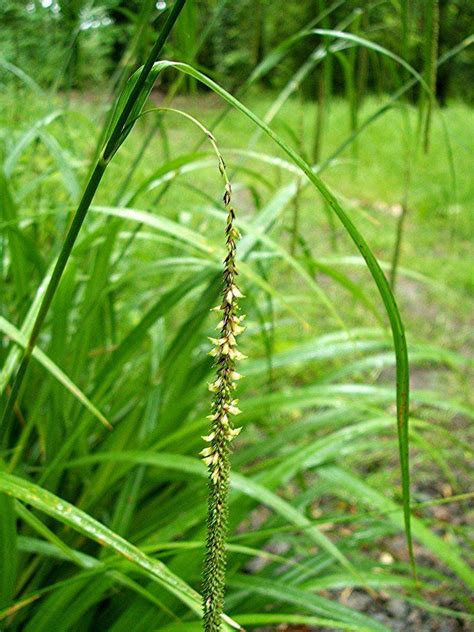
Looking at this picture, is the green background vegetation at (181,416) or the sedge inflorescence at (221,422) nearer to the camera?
the sedge inflorescence at (221,422)

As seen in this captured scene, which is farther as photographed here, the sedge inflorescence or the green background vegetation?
the green background vegetation

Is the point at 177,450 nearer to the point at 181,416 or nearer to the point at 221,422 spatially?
the point at 181,416

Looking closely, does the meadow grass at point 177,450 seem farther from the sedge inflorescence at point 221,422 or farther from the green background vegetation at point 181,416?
the sedge inflorescence at point 221,422

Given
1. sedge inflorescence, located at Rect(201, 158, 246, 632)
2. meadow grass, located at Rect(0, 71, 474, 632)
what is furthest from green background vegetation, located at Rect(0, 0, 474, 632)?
sedge inflorescence, located at Rect(201, 158, 246, 632)

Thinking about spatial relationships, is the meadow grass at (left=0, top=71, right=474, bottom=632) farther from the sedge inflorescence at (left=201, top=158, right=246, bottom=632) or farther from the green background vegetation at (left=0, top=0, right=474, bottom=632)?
the sedge inflorescence at (left=201, top=158, right=246, bottom=632)

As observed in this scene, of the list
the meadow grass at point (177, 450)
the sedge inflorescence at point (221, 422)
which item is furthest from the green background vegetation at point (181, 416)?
the sedge inflorescence at point (221, 422)

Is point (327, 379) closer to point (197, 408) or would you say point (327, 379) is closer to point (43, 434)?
point (197, 408)

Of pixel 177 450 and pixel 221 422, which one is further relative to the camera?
pixel 177 450

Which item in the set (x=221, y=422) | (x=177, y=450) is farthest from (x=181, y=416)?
(x=221, y=422)

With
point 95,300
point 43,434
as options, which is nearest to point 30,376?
point 43,434
